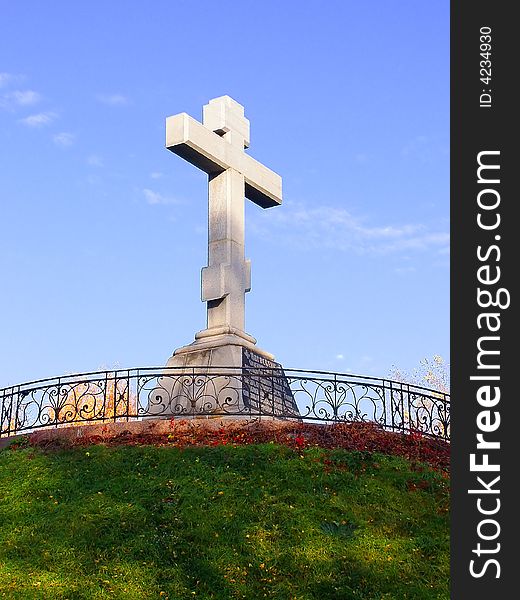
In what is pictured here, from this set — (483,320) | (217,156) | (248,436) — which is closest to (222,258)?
(217,156)

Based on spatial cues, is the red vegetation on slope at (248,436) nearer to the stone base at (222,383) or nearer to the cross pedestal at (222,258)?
the stone base at (222,383)

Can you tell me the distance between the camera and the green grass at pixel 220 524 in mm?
10086

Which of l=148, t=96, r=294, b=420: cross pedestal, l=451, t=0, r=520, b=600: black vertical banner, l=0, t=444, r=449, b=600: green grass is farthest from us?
l=148, t=96, r=294, b=420: cross pedestal

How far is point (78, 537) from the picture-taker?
1095cm

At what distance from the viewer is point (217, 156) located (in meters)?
16.8

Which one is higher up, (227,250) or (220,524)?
(227,250)

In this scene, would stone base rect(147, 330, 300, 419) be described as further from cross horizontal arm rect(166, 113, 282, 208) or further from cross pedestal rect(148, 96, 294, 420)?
cross horizontal arm rect(166, 113, 282, 208)

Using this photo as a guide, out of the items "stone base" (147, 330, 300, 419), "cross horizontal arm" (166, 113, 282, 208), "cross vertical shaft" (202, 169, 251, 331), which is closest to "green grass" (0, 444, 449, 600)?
"stone base" (147, 330, 300, 419)

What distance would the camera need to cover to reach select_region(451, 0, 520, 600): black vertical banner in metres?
6.52

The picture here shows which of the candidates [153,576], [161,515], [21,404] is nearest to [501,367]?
[153,576]

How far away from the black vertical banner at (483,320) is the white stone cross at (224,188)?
9276 mm

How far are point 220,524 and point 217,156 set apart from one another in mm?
7499

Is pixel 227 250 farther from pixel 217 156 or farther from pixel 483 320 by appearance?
pixel 483 320

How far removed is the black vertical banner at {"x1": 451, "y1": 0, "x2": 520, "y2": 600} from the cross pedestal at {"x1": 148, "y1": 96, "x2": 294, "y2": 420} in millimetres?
8227
